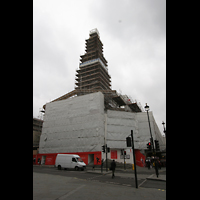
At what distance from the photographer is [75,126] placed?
3291cm

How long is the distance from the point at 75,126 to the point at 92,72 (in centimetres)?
2868

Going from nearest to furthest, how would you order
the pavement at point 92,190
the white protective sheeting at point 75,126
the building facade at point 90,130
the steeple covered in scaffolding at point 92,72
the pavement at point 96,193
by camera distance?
1. the pavement at point 96,193
2. the pavement at point 92,190
3. the building facade at point 90,130
4. the white protective sheeting at point 75,126
5. the steeple covered in scaffolding at point 92,72

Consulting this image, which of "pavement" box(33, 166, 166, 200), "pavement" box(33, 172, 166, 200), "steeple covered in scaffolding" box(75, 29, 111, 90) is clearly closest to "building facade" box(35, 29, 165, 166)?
"steeple covered in scaffolding" box(75, 29, 111, 90)

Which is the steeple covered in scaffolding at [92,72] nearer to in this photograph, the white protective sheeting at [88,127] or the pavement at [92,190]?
the white protective sheeting at [88,127]

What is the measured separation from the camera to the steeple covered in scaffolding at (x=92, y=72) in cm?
5353

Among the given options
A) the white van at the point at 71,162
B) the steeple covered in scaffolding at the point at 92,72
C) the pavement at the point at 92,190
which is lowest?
the white van at the point at 71,162

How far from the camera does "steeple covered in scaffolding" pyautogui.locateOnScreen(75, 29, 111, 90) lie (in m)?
53.5

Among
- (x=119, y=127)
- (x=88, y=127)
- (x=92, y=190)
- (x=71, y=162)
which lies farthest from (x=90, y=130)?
(x=92, y=190)

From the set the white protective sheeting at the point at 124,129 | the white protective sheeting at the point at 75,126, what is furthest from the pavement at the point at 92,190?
the white protective sheeting at the point at 124,129

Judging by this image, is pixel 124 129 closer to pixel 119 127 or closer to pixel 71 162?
pixel 119 127

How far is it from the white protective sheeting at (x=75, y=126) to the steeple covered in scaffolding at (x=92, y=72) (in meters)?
17.6

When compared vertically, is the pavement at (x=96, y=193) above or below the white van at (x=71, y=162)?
above
